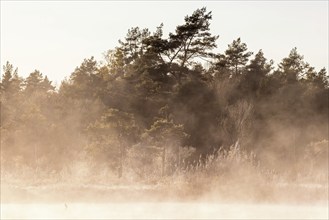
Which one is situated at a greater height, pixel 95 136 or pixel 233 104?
pixel 233 104

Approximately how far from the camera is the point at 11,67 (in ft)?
155

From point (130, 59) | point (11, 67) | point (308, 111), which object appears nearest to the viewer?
point (308, 111)

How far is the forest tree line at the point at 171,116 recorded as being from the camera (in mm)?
23422

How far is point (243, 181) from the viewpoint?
15.7 metres

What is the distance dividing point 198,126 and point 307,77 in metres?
16.2

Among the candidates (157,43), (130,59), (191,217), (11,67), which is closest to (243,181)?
(191,217)

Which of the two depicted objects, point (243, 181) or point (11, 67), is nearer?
point (243, 181)

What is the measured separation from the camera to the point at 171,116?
80.1 ft

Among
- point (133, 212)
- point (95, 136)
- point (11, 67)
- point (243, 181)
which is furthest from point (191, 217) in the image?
point (11, 67)

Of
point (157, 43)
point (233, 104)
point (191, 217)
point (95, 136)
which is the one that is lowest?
point (191, 217)

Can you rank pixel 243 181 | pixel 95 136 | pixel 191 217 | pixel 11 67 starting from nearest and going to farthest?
pixel 191 217
pixel 243 181
pixel 95 136
pixel 11 67

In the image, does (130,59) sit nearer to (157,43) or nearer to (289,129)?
(157,43)

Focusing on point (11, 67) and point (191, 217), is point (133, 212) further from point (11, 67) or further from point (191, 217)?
point (11, 67)

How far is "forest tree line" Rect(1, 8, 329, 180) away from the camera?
2342cm
